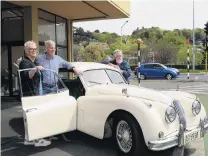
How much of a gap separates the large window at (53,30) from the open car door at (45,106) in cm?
670

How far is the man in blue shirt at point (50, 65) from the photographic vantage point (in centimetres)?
557

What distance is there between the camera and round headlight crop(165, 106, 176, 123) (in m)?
4.64

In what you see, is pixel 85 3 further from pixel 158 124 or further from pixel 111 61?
pixel 158 124

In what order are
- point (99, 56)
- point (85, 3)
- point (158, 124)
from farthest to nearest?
point (99, 56)
point (85, 3)
point (158, 124)

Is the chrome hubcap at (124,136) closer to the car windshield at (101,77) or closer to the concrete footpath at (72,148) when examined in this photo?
the concrete footpath at (72,148)

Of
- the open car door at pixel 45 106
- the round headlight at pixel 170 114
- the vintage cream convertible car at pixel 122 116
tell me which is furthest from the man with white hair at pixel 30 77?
the round headlight at pixel 170 114

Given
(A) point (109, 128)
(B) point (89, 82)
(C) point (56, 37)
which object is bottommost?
(A) point (109, 128)

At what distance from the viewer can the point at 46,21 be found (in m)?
12.6

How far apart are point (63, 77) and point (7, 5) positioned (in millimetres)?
6351

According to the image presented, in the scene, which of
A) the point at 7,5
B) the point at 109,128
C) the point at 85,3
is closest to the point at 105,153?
the point at 109,128

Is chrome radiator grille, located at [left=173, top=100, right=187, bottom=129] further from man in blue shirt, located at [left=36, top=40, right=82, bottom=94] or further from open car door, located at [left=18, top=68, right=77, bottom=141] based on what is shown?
man in blue shirt, located at [left=36, top=40, right=82, bottom=94]

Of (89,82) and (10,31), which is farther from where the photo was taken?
(10,31)

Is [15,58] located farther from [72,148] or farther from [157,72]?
[157,72]

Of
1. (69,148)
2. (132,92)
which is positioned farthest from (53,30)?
(132,92)
